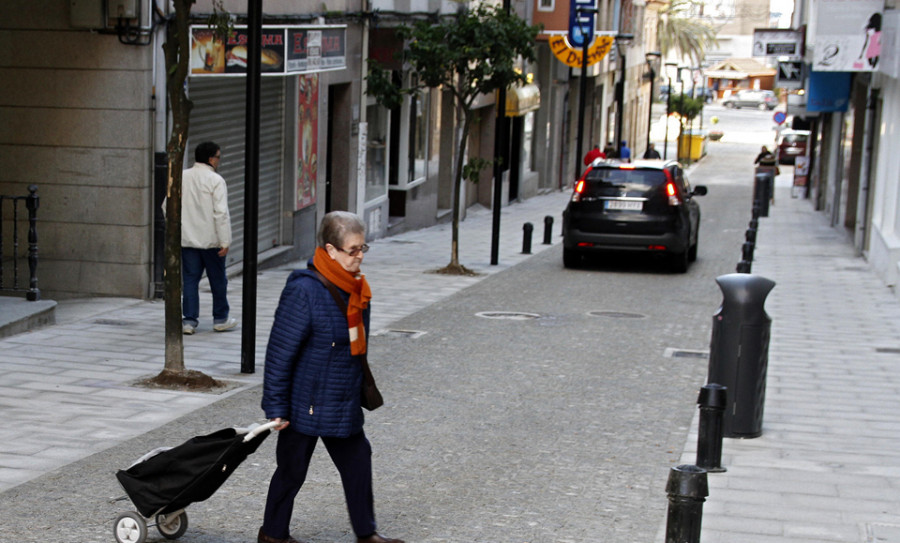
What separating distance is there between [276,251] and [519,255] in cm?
520

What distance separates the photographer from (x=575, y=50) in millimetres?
31703

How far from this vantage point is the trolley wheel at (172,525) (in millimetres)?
5668

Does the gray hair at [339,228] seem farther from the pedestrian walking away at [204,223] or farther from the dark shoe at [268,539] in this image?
the pedestrian walking away at [204,223]

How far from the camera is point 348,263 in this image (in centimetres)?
540

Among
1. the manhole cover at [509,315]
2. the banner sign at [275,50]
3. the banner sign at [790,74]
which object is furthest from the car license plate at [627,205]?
the banner sign at [790,74]

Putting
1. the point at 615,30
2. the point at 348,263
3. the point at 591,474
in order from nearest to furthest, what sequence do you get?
the point at 348,263, the point at 591,474, the point at 615,30

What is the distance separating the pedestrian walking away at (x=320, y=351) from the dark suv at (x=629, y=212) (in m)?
13.1

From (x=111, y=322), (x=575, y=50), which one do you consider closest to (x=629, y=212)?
(x=111, y=322)

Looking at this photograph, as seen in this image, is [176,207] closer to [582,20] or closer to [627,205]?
[627,205]

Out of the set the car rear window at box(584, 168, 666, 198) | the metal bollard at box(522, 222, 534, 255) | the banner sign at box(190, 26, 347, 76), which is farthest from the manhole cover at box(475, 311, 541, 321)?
the metal bollard at box(522, 222, 534, 255)

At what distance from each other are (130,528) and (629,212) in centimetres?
1348

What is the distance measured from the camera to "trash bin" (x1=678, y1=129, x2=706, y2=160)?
57250 millimetres

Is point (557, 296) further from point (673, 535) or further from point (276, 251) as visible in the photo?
point (673, 535)

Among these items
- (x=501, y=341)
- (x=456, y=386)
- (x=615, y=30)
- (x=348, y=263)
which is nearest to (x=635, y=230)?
(x=501, y=341)
